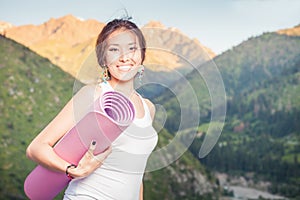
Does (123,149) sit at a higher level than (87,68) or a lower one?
lower

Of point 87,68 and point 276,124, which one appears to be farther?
point 276,124

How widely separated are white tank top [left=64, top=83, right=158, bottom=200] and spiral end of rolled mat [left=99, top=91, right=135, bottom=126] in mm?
144

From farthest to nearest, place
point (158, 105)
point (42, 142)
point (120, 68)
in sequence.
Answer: point (158, 105) < point (120, 68) < point (42, 142)

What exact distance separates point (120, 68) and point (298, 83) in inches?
6969

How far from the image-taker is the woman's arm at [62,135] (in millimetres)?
2625

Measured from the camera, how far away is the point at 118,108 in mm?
2520

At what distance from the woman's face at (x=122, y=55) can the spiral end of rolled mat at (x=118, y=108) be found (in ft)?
1.05

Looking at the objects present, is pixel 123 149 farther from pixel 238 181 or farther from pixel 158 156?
pixel 238 181

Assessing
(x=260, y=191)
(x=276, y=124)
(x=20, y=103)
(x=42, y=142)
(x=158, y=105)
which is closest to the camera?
(x=42, y=142)

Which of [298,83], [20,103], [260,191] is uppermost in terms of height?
[298,83]

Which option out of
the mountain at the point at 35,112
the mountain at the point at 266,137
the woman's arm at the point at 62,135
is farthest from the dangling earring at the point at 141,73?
the mountain at the point at 266,137

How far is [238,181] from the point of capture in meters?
137

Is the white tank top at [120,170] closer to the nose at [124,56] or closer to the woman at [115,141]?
the woman at [115,141]

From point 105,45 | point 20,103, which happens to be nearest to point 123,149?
point 105,45
